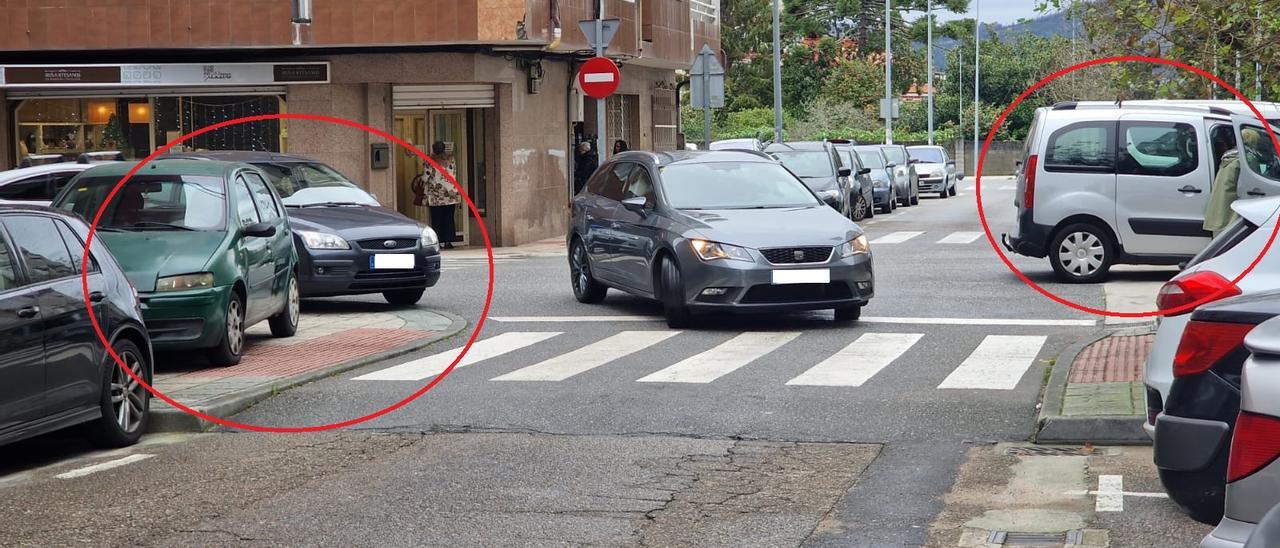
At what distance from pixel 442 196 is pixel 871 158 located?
18674 millimetres

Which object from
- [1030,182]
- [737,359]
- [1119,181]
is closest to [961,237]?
[1030,182]

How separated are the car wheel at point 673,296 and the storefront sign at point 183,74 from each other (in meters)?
13.5

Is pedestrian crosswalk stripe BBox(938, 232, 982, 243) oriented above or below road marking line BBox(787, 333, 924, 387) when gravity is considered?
above

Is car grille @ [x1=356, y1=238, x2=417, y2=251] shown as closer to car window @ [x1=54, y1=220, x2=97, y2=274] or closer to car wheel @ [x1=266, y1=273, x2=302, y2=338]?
car wheel @ [x1=266, y1=273, x2=302, y2=338]

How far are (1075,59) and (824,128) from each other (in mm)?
13093

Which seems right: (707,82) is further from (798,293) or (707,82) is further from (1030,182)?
(798,293)

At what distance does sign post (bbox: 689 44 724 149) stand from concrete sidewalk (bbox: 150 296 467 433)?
1294 centimetres

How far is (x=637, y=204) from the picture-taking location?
15.9m

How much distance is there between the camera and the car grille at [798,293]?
14.5m

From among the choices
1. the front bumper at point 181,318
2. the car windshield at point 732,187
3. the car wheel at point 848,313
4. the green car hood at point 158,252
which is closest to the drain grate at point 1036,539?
the front bumper at point 181,318

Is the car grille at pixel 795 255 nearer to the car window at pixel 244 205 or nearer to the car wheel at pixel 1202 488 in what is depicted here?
the car window at pixel 244 205

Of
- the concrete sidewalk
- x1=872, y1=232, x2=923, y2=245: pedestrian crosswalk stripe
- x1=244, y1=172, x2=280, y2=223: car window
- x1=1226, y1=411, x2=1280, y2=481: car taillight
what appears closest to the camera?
x1=1226, y1=411, x2=1280, y2=481: car taillight

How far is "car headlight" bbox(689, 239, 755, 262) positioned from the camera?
14492 mm

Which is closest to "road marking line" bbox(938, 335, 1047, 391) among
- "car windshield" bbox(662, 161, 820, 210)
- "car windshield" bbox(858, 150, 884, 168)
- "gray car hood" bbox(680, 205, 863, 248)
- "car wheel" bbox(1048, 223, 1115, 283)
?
"gray car hood" bbox(680, 205, 863, 248)
